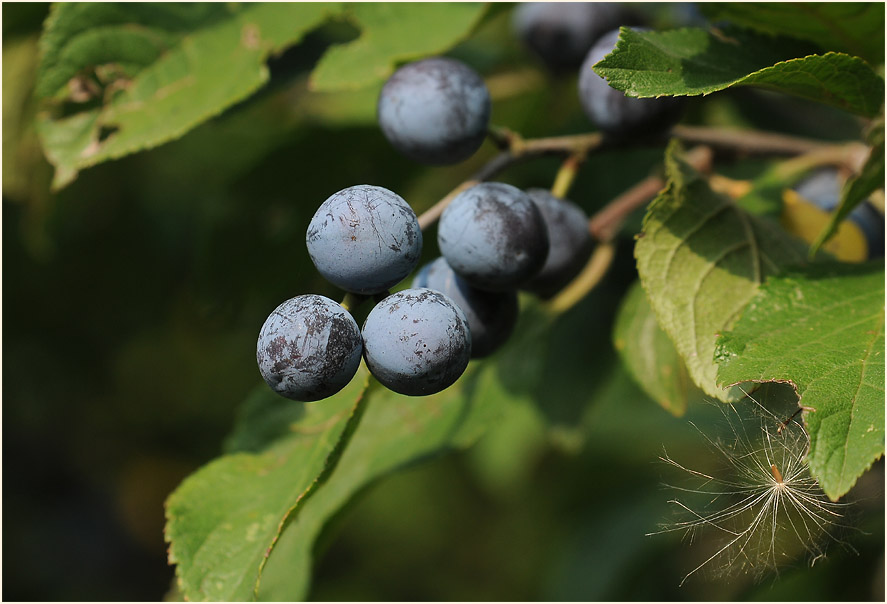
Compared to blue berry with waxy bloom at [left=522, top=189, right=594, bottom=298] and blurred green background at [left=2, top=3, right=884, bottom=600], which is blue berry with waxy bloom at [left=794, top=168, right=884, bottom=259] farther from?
blue berry with waxy bloom at [left=522, top=189, right=594, bottom=298]

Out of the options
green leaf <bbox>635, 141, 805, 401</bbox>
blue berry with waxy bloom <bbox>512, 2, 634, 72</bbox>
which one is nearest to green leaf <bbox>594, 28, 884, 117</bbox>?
green leaf <bbox>635, 141, 805, 401</bbox>

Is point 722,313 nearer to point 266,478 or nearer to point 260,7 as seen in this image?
point 266,478

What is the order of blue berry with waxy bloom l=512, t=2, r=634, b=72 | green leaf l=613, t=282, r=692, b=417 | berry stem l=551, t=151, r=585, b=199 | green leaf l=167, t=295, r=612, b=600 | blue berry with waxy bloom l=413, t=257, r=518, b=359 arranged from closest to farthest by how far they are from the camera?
1. blue berry with waxy bloom l=413, t=257, r=518, b=359
2. green leaf l=167, t=295, r=612, b=600
3. berry stem l=551, t=151, r=585, b=199
4. green leaf l=613, t=282, r=692, b=417
5. blue berry with waxy bloom l=512, t=2, r=634, b=72

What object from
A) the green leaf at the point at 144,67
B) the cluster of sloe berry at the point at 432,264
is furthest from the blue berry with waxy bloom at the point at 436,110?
the green leaf at the point at 144,67

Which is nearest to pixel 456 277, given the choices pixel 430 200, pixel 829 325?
pixel 829 325

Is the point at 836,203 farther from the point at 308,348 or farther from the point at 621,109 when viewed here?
the point at 308,348

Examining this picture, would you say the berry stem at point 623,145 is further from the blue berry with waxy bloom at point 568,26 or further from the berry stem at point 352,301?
the blue berry with waxy bloom at point 568,26
